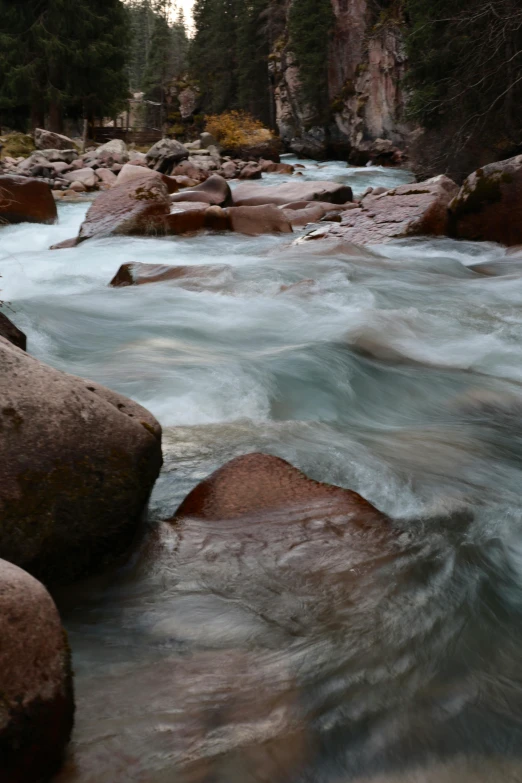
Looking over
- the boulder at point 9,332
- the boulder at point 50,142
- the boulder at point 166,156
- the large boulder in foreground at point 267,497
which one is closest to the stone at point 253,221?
the boulder at point 9,332

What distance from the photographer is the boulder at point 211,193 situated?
42.0 ft

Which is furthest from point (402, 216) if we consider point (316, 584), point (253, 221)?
point (316, 584)

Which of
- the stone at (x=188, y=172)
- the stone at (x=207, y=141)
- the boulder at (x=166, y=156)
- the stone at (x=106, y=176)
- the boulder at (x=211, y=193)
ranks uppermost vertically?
the stone at (x=207, y=141)

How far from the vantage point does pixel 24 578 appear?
1.66 m

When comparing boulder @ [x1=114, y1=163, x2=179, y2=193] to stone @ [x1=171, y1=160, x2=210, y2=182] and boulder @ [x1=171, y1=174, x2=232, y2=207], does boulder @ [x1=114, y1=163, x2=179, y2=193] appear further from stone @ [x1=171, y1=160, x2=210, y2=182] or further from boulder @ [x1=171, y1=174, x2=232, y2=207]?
stone @ [x1=171, y1=160, x2=210, y2=182]

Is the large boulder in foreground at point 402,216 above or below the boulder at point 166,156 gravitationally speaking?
below

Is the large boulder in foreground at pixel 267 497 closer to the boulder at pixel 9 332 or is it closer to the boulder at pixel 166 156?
the boulder at pixel 9 332

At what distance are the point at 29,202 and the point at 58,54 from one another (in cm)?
2172

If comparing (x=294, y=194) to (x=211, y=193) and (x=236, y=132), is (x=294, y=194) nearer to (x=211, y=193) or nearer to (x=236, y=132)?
(x=211, y=193)

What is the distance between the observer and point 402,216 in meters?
10.8

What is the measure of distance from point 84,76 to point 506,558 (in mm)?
34130

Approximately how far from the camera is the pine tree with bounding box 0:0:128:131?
30734 millimetres

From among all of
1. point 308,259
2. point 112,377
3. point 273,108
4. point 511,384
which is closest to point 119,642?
point 112,377

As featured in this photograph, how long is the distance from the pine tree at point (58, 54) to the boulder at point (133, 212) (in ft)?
75.4
